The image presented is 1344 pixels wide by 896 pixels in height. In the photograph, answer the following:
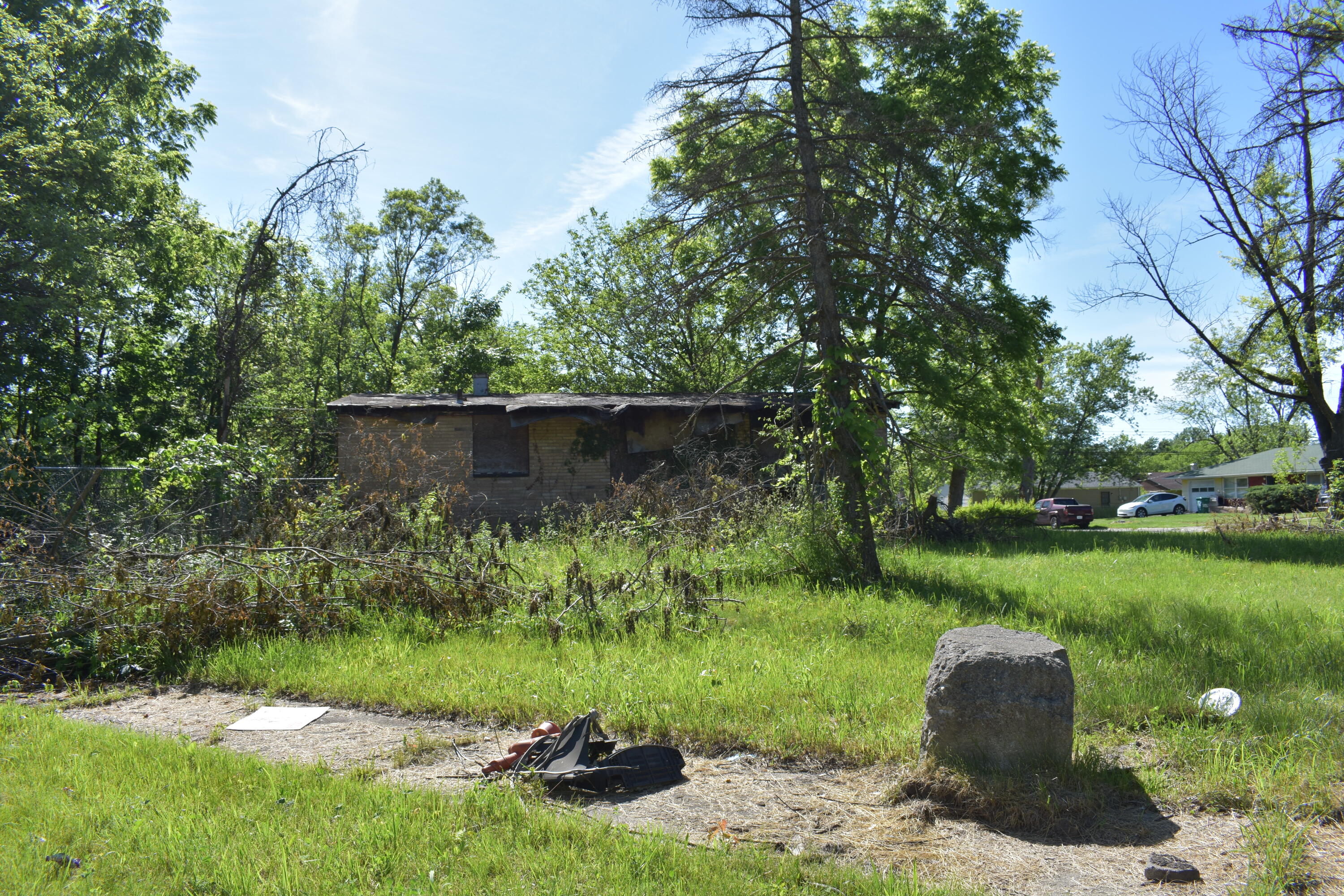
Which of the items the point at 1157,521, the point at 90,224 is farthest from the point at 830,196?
the point at 1157,521

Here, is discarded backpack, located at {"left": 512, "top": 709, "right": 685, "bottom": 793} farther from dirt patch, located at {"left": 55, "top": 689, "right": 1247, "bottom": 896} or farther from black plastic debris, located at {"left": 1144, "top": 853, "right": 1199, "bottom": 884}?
black plastic debris, located at {"left": 1144, "top": 853, "right": 1199, "bottom": 884}

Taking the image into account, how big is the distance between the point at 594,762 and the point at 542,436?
47.5 ft

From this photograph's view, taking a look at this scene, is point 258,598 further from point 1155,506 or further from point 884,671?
point 1155,506

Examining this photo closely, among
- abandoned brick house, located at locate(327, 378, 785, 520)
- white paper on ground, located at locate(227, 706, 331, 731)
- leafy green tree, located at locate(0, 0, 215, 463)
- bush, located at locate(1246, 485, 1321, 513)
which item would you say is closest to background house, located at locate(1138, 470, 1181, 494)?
bush, located at locate(1246, 485, 1321, 513)

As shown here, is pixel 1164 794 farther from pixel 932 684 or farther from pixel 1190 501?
pixel 1190 501

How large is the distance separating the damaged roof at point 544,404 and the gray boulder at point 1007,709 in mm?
12988

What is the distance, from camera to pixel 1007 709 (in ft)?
13.3

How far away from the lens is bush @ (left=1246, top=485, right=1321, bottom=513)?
22328 mm

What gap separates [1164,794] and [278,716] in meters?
5.72

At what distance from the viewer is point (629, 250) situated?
30.2 metres

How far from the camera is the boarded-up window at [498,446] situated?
18.4 meters

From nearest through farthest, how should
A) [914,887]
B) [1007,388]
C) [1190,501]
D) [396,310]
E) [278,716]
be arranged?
[914,887] < [278,716] < [1007,388] < [396,310] < [1190,501]

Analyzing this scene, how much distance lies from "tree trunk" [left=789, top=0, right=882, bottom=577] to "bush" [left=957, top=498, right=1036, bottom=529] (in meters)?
9.83

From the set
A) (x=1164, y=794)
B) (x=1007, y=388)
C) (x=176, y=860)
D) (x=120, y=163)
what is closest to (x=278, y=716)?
(x=176, y=860)
